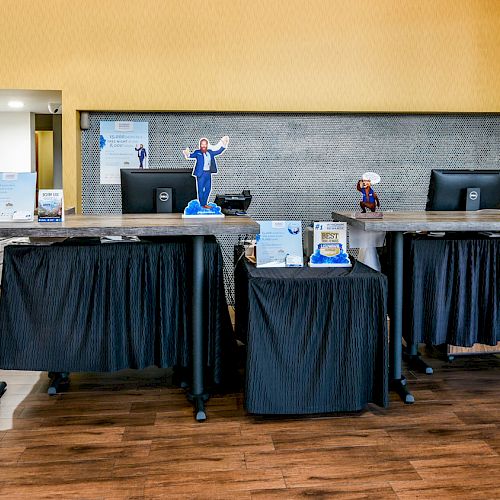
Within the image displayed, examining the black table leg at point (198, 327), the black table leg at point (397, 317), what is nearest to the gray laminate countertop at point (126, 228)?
the black table leg at point (198, 327)

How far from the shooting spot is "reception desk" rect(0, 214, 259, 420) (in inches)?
101

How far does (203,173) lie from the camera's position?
311 centimetres

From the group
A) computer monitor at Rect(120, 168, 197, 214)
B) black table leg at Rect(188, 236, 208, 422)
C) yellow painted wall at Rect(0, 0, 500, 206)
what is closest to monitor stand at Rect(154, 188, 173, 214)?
computer monitor at Rect(120, 168, 197, 214)

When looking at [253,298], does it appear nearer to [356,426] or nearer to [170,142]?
[356,426]

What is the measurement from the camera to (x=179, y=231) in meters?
2.60

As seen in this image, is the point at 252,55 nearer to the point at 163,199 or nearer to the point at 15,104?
the point at 163,199

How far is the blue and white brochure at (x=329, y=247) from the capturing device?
291 centimetres

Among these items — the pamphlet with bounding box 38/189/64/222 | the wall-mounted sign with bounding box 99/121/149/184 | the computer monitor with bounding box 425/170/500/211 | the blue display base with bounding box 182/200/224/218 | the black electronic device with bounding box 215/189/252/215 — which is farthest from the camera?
the wall-mounted sign with bounding box 99/121/149/184

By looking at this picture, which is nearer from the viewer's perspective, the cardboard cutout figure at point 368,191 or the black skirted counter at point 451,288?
the black skirted counter at point 451,288

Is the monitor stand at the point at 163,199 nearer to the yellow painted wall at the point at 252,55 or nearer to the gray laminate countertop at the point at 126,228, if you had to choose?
the gray laminate countertop at the point at 126,228

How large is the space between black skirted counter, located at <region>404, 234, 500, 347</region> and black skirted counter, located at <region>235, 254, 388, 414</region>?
522 mm

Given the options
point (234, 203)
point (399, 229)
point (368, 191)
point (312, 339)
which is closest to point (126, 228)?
point (234, 203)

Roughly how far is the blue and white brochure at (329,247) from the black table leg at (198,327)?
605 mm

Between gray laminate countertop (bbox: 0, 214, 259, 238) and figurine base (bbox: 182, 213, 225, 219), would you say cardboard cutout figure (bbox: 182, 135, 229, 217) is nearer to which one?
figurine base (bbox: 182, 213, 225, 219)
